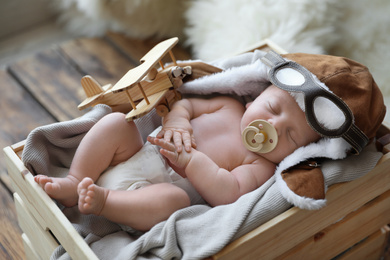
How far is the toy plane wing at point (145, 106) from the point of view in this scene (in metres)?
0.93

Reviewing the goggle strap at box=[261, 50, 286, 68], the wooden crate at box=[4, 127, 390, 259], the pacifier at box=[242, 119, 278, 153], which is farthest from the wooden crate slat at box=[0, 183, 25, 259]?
the goggle strap at box=[261, 50, 286, 68]

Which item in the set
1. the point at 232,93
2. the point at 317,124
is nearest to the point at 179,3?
the point at 232,93

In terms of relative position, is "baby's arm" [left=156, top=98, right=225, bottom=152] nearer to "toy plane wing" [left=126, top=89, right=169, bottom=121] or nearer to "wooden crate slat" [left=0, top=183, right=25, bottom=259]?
"toy plane wing" [left=126, top=89, right=169, bottom=121]

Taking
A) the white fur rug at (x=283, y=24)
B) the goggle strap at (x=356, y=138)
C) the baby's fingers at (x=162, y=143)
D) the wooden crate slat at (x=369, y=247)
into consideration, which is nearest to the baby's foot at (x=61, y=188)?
the baby's fingers at (x=162, y=143)

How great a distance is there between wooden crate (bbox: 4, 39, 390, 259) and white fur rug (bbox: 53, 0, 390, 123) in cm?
35

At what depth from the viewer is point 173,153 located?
0.92 metres

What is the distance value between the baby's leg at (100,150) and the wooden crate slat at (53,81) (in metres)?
0.60

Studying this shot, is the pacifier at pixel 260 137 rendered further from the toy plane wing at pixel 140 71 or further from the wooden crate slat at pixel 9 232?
the wooden crate slat at pixel 9 232

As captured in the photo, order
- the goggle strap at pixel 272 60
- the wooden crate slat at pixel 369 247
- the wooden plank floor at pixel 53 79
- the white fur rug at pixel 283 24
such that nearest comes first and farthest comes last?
1. the goggle strap at pixel 272 60
2. the wooden crate slat at pixel 369 247
3. the white fur rug at pixel 283 24
4. the wooden plank floor at pixel 53 79

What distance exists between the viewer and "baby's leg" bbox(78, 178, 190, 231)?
0.85 metres

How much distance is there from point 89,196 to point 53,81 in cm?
91

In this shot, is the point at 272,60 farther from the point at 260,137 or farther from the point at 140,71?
the point at 140,71

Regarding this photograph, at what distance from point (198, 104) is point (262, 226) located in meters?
0.36

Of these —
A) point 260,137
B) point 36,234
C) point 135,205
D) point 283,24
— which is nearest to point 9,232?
point 36,234
